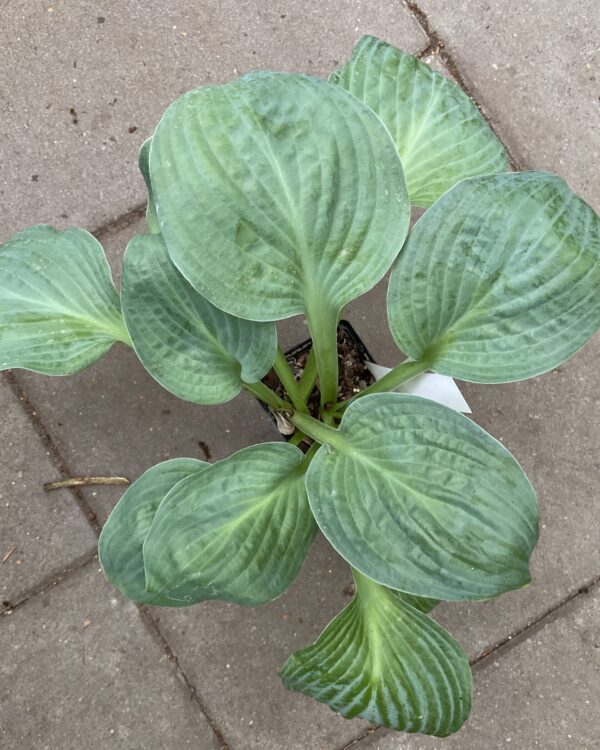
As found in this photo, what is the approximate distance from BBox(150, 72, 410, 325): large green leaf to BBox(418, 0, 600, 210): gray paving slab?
71 cm

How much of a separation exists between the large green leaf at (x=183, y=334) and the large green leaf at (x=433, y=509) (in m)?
0.15

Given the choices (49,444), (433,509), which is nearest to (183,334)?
(433,509)

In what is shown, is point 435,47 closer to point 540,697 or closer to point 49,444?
point 49,444

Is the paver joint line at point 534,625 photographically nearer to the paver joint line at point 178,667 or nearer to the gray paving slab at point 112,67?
the paver joint line at point 178,667

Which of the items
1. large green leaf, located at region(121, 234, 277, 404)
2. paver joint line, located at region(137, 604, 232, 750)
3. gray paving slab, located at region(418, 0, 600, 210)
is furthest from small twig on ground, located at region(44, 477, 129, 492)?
gray paving slab, located at region(418, 0, 600, 210)

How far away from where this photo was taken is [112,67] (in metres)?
1.24

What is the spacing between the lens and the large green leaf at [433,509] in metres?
0.64

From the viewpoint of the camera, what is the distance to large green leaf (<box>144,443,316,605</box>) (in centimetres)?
69

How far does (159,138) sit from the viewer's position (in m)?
0.62

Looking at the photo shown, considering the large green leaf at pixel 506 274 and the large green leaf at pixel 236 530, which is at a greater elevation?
the large green leaf at pixel 506 274

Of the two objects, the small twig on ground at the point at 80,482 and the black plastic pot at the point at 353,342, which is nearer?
the black plastic pot at the point at 353,342

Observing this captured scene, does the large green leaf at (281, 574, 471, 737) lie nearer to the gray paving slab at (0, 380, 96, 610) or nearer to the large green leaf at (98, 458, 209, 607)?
the large green leaf at (98, 458, 209, 607)

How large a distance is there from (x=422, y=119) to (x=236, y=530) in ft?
1.67

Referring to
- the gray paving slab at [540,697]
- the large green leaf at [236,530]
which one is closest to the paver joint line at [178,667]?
the gray paving slab at [540,697]
